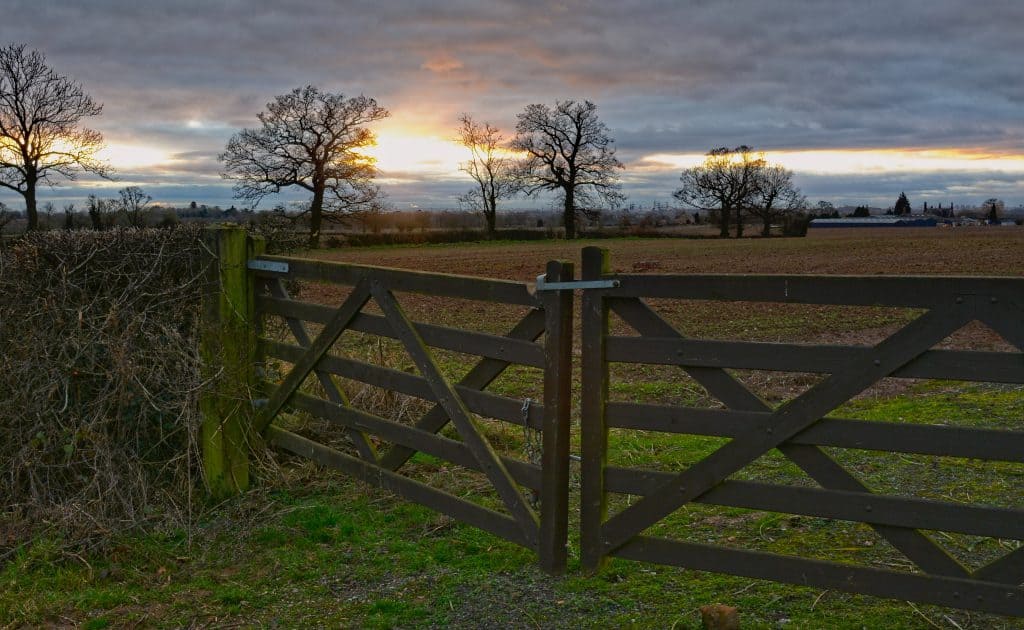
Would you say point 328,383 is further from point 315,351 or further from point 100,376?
point 100,376

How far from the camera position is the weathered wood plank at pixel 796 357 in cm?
371

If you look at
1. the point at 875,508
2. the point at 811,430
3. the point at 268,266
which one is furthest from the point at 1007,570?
the point at 268,266

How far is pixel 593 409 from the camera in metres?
4.71

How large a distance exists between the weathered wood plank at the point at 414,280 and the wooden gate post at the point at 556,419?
6.7 inches

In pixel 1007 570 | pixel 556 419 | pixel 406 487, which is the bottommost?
pixel 406 487

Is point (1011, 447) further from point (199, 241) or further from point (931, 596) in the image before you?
point (199, 241)

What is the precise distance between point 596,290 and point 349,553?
235cm

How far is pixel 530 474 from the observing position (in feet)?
16.6

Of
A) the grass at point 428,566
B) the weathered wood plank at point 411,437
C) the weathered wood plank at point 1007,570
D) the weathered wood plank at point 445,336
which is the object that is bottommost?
the grass at point 428,566

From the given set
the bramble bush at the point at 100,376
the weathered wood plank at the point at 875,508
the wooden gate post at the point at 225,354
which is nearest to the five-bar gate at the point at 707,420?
the weathered wood plank at the point at 875,508

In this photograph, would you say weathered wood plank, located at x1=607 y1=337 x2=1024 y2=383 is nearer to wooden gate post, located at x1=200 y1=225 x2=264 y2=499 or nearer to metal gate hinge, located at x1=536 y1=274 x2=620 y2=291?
metal gate hinge, located at x1=536 y1=274 x2=620 y2=291

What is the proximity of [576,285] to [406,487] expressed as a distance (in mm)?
2149

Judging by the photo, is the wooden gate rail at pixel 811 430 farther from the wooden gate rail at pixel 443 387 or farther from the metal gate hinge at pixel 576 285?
the wooden gate rail at pixel 443 387

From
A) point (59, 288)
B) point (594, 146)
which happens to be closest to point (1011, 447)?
point (59, 288)
